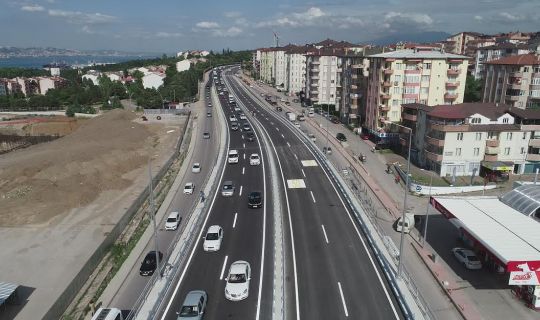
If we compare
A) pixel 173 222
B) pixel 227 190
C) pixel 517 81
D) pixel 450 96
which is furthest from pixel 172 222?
pixel 517 81

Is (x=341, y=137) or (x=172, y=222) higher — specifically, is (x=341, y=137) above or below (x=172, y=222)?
above

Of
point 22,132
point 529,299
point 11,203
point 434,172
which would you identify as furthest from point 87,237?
point 22,132

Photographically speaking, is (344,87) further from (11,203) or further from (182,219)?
(11,203)

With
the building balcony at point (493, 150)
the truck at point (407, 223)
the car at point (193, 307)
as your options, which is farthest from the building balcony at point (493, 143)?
the car at point (193, 307)

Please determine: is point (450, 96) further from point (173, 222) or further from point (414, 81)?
point (173, 222)

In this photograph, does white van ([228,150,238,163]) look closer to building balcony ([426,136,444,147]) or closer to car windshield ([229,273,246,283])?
building balcony ([426,136,444,147])
